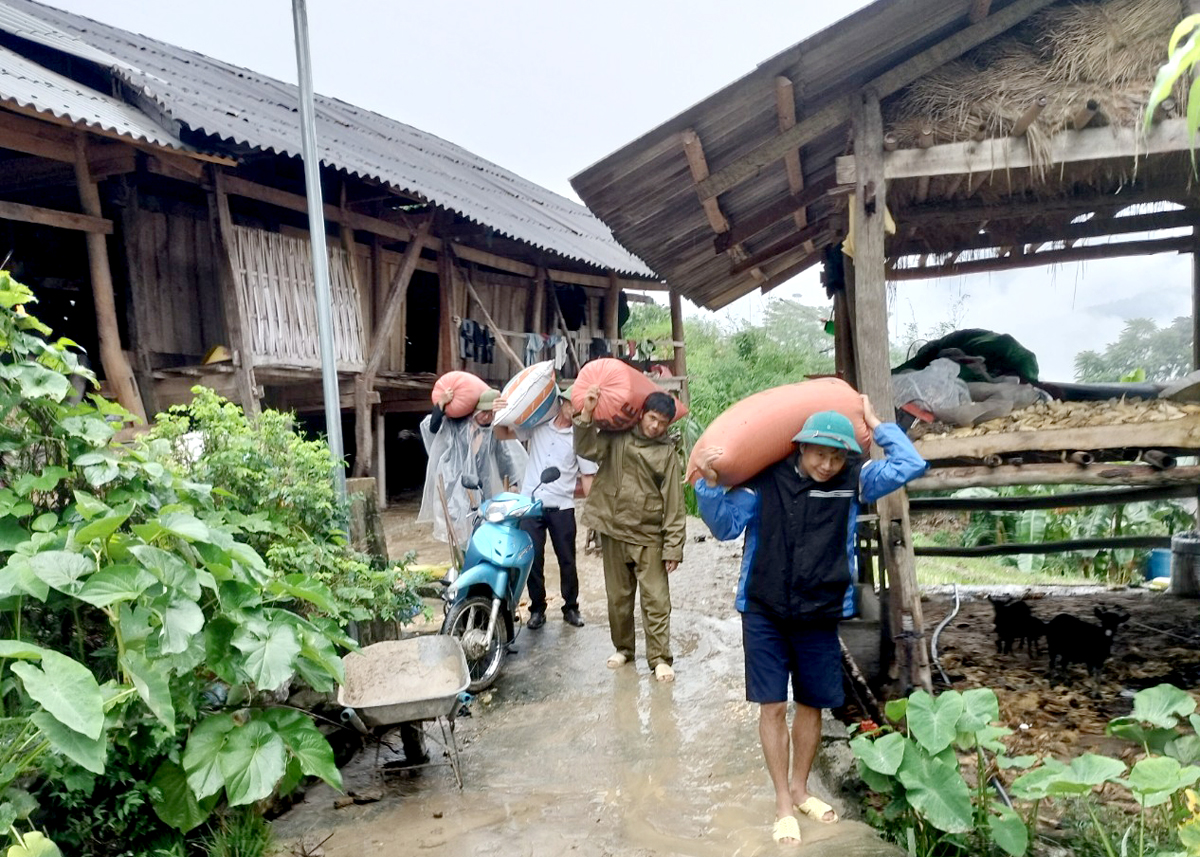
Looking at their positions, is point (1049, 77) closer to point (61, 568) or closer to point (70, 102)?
point (61, 568)

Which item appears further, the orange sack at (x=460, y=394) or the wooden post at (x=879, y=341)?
the orange sack at (x=460, y=394)

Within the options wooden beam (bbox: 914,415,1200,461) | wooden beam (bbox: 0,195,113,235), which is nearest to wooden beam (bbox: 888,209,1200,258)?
wooden beam (bbox: 914,415,1200,461)

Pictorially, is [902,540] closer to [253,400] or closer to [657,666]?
[657,666]

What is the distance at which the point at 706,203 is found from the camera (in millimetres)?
5500

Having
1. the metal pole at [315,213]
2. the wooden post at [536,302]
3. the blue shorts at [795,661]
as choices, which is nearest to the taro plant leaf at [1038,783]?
the blue shorts at [795,661]

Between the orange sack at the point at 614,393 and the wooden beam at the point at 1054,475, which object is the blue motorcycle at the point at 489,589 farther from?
A: the wooden beam at the point at 1054,475

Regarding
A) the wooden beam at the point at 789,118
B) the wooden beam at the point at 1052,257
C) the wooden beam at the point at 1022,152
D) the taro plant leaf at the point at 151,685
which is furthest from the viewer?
the wooden beam at the point at 1052,257

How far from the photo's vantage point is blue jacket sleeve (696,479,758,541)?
137 inches

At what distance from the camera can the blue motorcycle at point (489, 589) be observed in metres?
5.15

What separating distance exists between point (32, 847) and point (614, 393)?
11.4ft

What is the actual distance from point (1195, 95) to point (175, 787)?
11.1 ft

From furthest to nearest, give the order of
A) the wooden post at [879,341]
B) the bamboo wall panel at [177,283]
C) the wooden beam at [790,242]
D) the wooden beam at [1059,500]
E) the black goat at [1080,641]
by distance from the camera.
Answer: the bamboo wall panel at [177,283] → the wooden beam at [790,242] → the wooden beam at [1059,500] → the black goat at [1080,641] → the wooden post at [879,341]

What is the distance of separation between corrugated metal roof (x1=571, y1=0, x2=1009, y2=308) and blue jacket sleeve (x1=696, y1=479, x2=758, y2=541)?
213cm

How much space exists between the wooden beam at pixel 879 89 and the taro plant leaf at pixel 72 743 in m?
4.07
